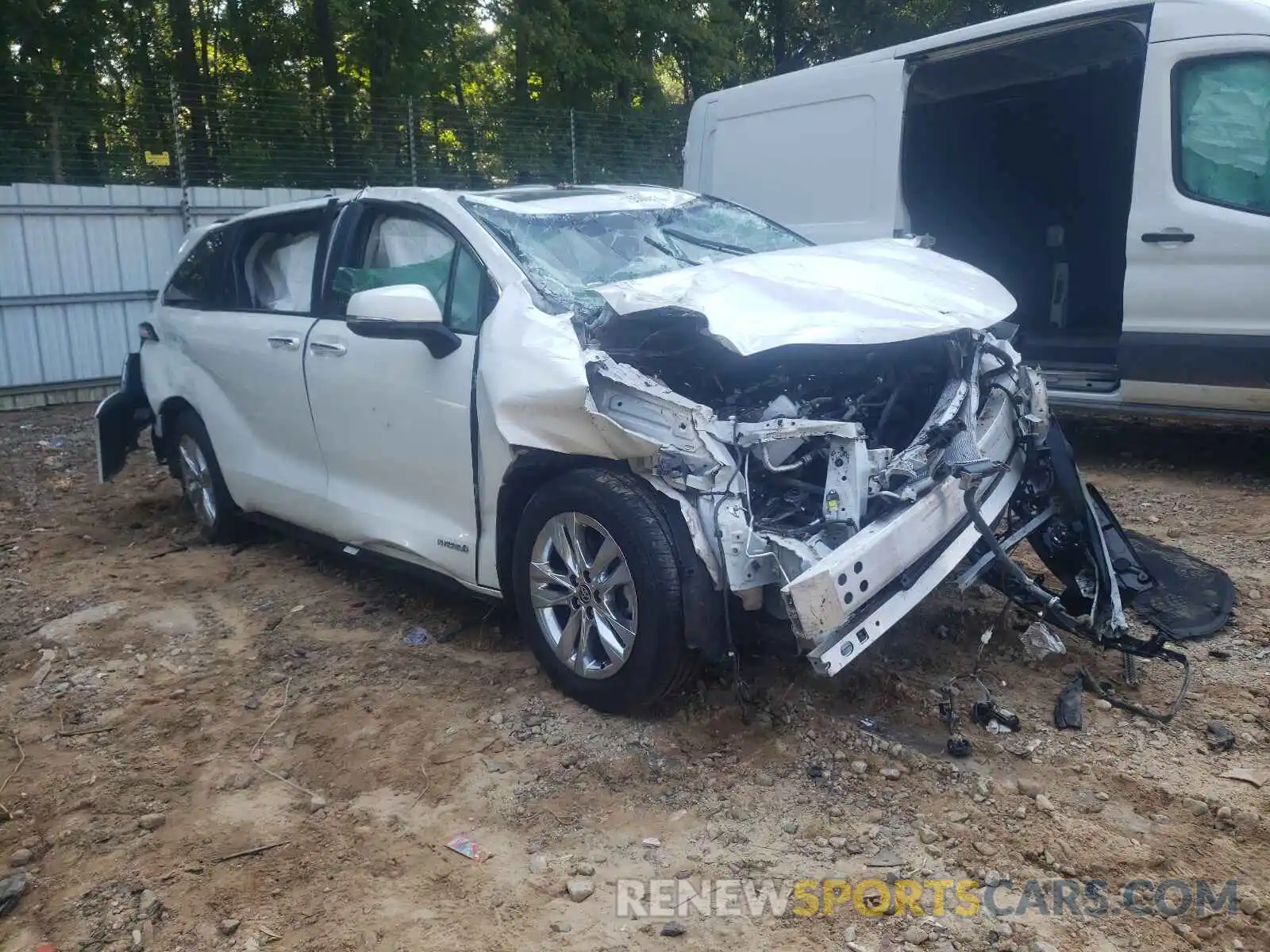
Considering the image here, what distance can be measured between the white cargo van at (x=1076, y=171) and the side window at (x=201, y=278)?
3.51 m

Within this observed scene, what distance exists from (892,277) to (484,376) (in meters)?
1.42

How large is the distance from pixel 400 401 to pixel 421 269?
524 millimetres

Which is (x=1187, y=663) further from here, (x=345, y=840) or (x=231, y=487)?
(x=231, y=487)

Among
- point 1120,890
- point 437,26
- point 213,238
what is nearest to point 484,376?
point 1120,890

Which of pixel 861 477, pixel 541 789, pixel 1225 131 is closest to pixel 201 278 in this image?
pixel 541 789

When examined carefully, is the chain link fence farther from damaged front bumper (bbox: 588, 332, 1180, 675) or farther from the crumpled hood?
damaged front bumper (bbox: 588, 332, 1180, 675)

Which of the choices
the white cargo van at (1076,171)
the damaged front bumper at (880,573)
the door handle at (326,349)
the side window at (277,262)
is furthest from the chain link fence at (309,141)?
the damaged front bumper at (880,573)

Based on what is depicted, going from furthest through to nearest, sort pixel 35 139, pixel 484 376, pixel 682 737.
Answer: pixel 35 139 → pixel 484 376 → pixel 682 737

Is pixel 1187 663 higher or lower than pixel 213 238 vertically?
lower

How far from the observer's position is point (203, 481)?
19.1 ft

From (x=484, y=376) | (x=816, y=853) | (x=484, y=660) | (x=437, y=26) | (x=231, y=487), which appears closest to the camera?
(x=816, y=853)

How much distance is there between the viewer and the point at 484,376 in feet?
12.1

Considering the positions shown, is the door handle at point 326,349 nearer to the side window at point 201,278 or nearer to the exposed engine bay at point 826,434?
the exposed engine bay at point 826,434

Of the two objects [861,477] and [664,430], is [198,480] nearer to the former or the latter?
[664,430]
